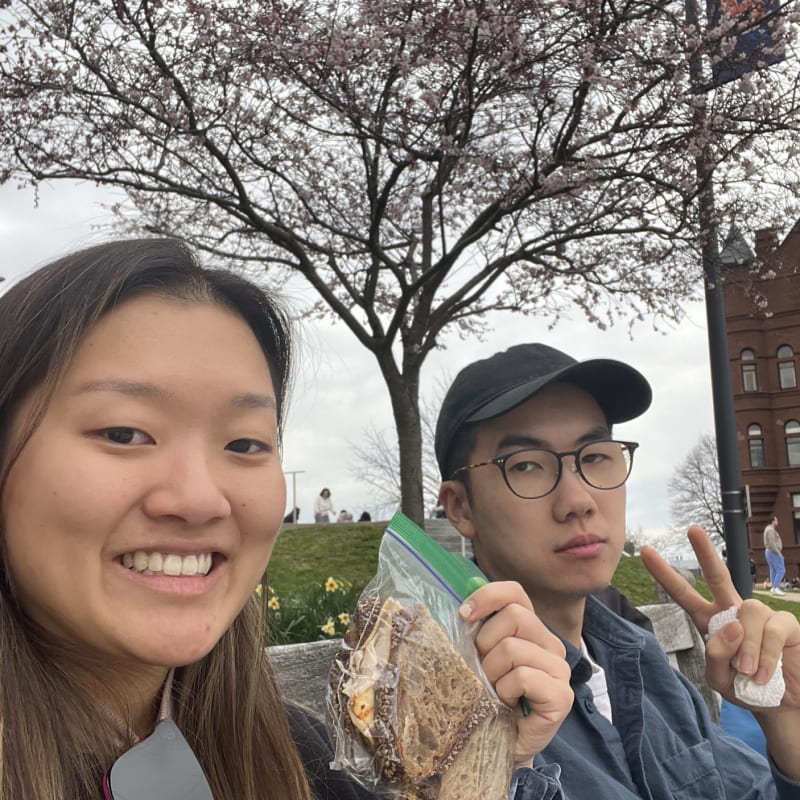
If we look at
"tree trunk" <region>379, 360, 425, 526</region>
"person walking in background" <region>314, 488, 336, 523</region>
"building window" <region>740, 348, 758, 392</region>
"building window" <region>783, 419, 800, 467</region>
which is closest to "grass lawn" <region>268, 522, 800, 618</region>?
"tree trunk" <region>379, 360, 425, 526</region>

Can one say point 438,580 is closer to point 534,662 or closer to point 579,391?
point 534,662

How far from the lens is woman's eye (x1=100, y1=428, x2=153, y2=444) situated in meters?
1.28

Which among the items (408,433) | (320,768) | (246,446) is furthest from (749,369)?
(246,446)

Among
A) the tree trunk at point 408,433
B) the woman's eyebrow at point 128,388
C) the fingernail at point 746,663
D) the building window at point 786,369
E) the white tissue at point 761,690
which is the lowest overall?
the white tissue at point 761,690

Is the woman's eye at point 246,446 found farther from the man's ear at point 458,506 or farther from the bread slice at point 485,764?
the man's ear at point 458,506

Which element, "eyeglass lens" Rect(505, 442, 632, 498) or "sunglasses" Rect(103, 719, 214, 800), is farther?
"eyeglass lens" Rect(505, 442, 632, 498)

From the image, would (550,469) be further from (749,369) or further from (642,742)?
(749,369)

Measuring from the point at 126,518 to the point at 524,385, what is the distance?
4.18 feet

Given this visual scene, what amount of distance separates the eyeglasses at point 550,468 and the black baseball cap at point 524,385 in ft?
0.48

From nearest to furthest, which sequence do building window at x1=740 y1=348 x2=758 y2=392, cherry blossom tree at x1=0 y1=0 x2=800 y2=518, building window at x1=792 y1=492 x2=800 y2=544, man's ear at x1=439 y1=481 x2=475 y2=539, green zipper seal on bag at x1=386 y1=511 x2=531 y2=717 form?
green zipper seal on bag at x1=386 y1=511 x2=531 y2=717 → man's ear at x1=439 y1=481 x2=475 y2=539 → cherry blossom tree at x1=0 y1=0 x2=800 y2=518 → building window at x1=792 y1=492 x2=800 y2=544 → building window at x1=740 y1=348 x2=758 y2=392

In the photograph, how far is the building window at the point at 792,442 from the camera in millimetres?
46375

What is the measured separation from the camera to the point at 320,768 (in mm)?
1739

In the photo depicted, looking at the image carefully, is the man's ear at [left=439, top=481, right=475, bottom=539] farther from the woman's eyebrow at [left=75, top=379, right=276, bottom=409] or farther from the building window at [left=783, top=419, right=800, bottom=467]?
the building window at [left=783, top=419, right=800, bottom=467]

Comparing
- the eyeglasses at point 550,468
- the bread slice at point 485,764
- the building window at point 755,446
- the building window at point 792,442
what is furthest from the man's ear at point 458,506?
the building window at point 792,442
